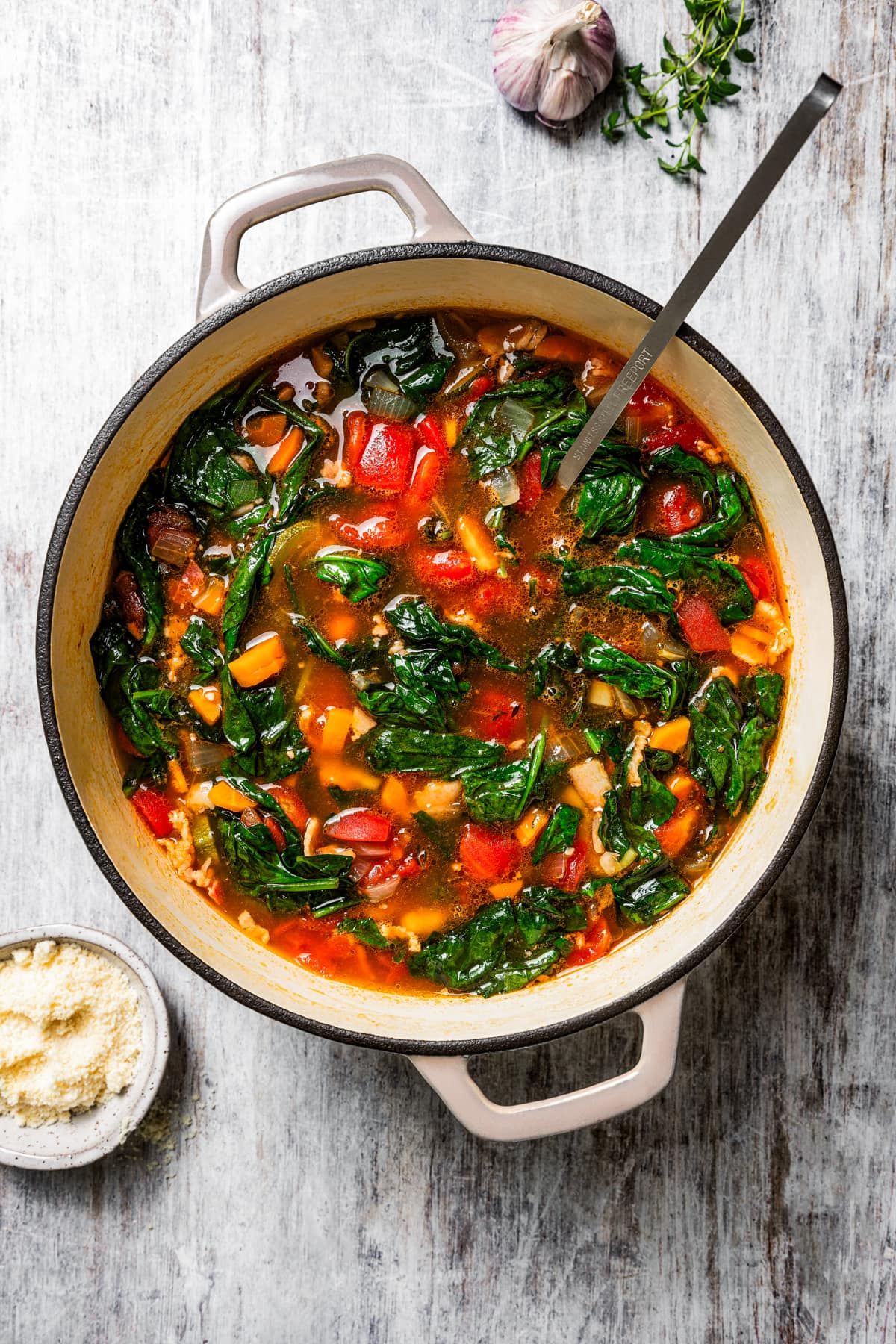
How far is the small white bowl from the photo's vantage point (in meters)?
3.77

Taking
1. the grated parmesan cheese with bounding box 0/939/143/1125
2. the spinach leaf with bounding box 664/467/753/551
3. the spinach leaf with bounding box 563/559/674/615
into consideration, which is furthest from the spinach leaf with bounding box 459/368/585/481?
the grated parmesan cheese with bounding box 0/939/143/1125

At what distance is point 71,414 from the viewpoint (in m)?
3.89

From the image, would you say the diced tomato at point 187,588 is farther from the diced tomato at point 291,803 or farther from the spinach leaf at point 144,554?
the diced tomato at point 291,803

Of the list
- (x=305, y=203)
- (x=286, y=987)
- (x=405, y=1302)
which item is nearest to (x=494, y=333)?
(x=305, y=203)

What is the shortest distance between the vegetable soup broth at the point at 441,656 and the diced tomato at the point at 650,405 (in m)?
0.01

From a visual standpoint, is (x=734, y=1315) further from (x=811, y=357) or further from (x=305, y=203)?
(x=305, y=203)

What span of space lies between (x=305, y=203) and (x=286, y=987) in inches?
96.1

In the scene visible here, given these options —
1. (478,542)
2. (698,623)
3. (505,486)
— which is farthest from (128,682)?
(698,623)

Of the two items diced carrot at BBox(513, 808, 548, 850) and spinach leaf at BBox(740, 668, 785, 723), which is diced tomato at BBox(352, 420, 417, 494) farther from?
spinach leaf at BBox(740, 668, 785, 723)

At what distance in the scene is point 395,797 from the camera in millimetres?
3717

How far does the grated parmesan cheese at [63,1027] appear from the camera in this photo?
148 inches

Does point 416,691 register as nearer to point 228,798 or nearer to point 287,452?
point 228,798

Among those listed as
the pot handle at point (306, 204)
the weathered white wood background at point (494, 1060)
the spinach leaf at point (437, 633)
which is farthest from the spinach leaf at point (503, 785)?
the pot handle at point (306, 204)

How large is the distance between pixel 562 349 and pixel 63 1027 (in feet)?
9.46
